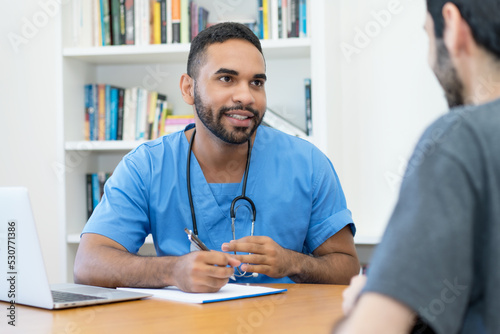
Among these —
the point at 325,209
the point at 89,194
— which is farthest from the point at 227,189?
the point at 89,194

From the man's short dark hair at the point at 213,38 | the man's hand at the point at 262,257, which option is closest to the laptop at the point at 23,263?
the man's hand at the point at 262,257

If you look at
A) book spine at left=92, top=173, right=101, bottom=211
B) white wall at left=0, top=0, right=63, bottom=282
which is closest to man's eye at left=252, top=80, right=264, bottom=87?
book spine at left=92, top=173, right=101, bottom=211

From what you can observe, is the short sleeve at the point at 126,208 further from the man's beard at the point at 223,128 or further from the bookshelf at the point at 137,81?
the bookshelf at the point at 137,81

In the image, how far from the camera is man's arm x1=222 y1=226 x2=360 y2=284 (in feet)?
4.43

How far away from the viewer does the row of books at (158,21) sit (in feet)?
8.07

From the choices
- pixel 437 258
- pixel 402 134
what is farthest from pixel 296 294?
pixel 402 134

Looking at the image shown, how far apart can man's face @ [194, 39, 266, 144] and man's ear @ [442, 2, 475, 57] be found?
3.42 feet

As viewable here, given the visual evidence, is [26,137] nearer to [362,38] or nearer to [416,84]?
[362,38]

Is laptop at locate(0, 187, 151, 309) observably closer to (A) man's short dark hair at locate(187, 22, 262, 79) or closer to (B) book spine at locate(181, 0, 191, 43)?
(A) man's short dark hair at locate(187, 22, 262, 79)

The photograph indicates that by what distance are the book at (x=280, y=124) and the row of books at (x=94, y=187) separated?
78 centimetres

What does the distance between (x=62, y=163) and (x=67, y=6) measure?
0.68 m

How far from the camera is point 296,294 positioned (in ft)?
4.18

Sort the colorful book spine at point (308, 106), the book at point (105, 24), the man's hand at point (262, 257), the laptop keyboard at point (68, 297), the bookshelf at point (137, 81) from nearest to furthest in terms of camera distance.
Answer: the laptop keyboard at point (68, 297) → the man's hand at point (262, 257) → the bookshelf at point (137, 81) → the colorful book spine at point (308, 106) → the book at point (105, 24)

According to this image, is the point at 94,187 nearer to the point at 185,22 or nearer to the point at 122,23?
the point at 122,23
